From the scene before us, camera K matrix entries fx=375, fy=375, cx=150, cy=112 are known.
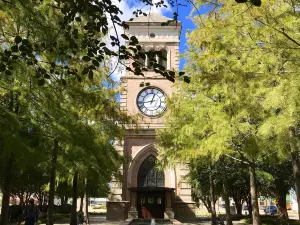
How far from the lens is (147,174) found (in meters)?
30.3

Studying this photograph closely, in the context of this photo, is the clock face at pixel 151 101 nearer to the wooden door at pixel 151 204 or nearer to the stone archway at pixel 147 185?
the stone archway at pixel 147 185

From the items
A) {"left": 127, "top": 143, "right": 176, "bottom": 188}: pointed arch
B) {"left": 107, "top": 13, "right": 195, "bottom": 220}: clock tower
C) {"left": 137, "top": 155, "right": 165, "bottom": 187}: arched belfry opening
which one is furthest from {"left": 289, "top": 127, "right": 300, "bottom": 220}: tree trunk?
{"left": 137, "top": 155, "right": 165, "bottom": 187}: arched belfry opening

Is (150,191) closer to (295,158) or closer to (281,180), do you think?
(281,180)

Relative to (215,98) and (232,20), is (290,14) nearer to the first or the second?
(232,20)

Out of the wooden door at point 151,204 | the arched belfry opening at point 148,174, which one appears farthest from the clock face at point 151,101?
the wooden door at point 151,204

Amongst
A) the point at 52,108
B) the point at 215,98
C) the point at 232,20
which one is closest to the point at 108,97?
the point at 215,98

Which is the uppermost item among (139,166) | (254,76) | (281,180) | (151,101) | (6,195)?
(151,101)

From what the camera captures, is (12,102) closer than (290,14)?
No

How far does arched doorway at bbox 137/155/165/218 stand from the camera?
2928 cm

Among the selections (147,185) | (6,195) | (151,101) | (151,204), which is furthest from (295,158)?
(151,101)

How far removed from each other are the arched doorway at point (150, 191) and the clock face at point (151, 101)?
4.04m

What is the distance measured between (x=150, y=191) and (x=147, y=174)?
60.2 inches

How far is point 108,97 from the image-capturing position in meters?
16.1

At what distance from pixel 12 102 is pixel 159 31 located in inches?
938
